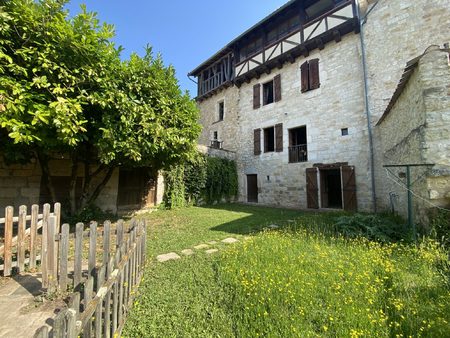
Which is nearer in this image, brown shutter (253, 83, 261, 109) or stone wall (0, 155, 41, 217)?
stone wall (0, 155, 41, 217)

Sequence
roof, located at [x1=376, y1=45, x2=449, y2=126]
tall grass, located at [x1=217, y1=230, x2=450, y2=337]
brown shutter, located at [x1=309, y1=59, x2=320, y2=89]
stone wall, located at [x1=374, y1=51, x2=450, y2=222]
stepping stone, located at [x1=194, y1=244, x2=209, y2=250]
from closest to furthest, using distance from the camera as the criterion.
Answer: tall grass, located at [x1=217, y1=230, x2=450, y2=337] → stone wall, located at [x1=374, y1=51, x2=450, y2=222] → roof, located at [x1=376, y1=45, x2=449, y2=126] → stepping stone, located at [x1=194, y1=244, x2=209, y2=250] → brown shutter, located at [x1=309, y1=59, x2=320, y2=89]

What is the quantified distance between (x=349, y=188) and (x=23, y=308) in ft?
33.4

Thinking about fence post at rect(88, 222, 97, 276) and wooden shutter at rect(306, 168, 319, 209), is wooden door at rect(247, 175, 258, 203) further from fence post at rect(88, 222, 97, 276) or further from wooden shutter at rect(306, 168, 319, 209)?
fence post at rect(88, 222, 97, 276)

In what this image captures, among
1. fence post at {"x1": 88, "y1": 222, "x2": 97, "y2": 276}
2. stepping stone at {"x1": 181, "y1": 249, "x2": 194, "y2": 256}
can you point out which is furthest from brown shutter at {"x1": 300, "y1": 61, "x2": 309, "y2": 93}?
fence post at {"x1": 88, "y1": 222, "x2": 97, "y2": 276}

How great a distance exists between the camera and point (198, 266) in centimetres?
367

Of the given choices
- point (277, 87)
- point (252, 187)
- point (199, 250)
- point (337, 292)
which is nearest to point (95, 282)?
point (199, 250)

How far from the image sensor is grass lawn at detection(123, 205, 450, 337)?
216 centimetres

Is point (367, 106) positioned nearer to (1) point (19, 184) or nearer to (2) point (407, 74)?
(2) point (407, 74)

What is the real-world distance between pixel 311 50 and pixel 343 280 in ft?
36.4

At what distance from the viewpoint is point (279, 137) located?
1201 cm

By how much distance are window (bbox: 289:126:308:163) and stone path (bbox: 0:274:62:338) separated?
10.6 metres

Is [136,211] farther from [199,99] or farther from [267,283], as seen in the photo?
[199,99]

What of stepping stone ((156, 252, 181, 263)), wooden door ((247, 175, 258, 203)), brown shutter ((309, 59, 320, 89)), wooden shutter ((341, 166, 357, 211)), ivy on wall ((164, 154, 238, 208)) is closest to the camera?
stepping stone ((156, 252, 181, 263))

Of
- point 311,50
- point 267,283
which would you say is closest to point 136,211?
point 267,283
